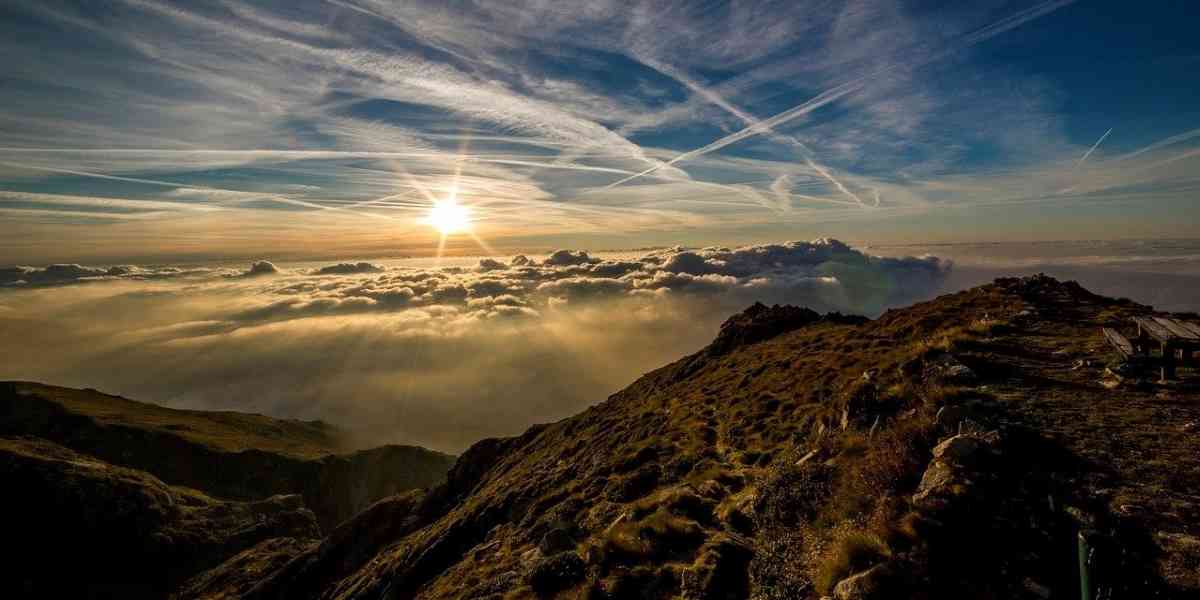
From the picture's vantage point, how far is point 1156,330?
567 inches

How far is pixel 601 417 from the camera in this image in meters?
50.2

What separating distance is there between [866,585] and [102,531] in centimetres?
17139

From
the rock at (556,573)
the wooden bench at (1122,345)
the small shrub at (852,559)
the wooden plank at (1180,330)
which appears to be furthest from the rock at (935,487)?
the wooden bench at (1122,345)

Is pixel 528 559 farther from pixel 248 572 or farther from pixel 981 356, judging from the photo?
pixel 248 572

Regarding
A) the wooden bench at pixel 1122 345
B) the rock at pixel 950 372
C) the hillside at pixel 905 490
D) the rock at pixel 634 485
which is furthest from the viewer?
the rock at pixel 634 485

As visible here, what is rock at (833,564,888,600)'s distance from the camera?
793 cm

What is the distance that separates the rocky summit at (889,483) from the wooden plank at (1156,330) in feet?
4.09

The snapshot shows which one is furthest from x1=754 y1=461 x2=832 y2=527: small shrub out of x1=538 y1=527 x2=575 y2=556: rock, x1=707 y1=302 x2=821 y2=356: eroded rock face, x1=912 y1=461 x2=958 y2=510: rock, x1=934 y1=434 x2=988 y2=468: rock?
x1=707 y1=302 x2=821 y2=356: eroded rock face

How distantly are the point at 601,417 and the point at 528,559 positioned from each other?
106 feet

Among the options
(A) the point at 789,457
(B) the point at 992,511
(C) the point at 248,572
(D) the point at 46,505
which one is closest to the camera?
(B) the point at 992,511

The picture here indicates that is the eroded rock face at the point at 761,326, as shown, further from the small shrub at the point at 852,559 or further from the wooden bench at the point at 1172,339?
the small shrub at the point at 852,559

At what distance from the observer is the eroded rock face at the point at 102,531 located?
359 feet

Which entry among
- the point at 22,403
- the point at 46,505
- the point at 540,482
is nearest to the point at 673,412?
the point at 540,482

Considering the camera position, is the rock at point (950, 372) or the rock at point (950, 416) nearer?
the rock at point (950, 416)
